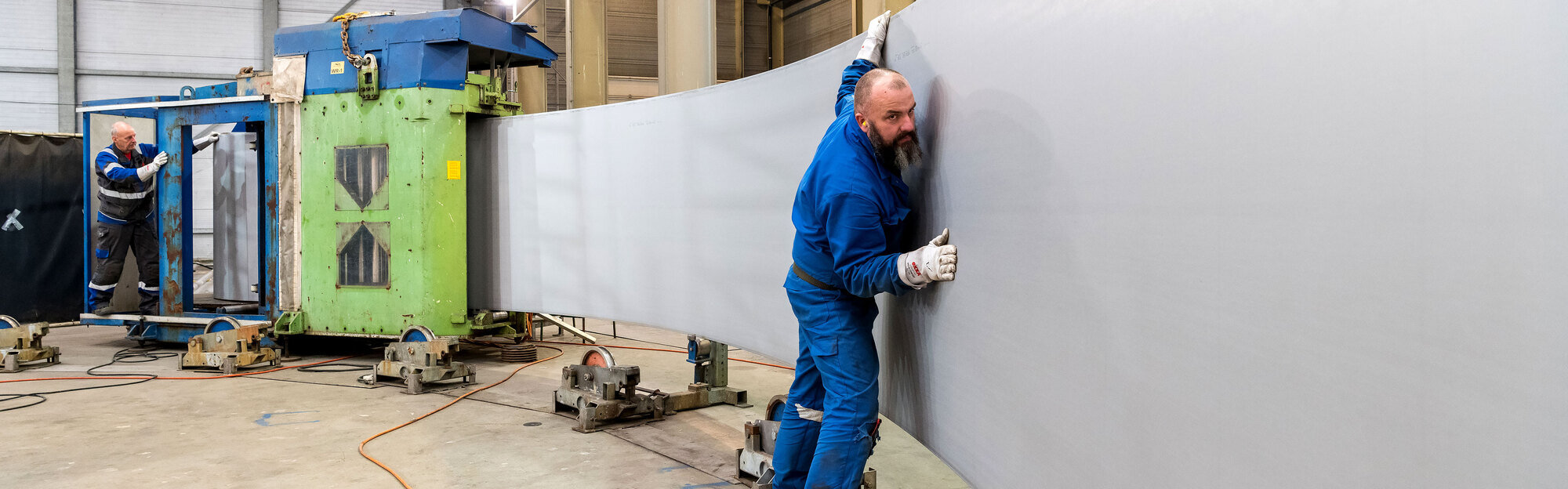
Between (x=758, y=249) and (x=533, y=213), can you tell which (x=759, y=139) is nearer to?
(x=758, y=249)

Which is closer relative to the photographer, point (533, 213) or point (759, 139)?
point (759, 139)

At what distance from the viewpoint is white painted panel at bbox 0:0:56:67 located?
43.3 ft

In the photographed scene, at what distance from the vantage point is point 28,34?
13.3m

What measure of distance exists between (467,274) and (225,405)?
1.68 metres

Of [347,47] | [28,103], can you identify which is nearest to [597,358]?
[347,47]

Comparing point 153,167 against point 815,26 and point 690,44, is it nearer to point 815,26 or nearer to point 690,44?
point 690,44

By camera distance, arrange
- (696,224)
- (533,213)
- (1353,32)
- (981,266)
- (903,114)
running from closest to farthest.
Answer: (1353,32), (981,266), (903,114), (696,224), (533,213)

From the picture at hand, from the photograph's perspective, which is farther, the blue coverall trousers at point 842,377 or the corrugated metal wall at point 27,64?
the corrugated metal wall at point 27,64

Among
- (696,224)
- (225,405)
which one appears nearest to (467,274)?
(225,405)

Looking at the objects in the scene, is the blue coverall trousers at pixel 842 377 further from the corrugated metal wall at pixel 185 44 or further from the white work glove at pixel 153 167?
the corrugated metal wall at pixel 185 44

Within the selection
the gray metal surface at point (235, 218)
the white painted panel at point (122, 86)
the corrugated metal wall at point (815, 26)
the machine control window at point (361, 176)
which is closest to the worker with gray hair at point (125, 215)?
the gray metal surface at point (235, 218)

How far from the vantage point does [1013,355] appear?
1891 millimetres

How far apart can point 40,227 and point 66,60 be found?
6.59 metres

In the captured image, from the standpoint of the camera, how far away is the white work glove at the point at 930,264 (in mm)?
2127
